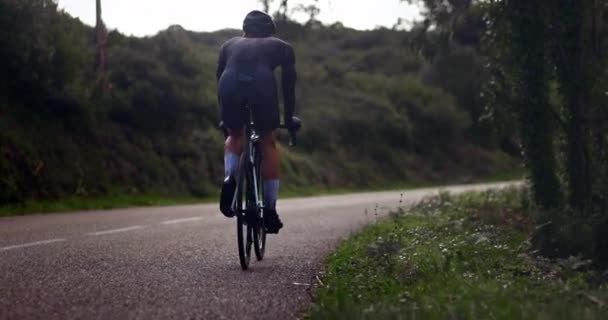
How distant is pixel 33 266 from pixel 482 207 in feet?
34.1

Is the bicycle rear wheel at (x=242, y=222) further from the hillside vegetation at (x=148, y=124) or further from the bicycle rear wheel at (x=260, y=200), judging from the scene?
the hillside vegetation at (x=148, y=124)

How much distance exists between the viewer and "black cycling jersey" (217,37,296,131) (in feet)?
24.2

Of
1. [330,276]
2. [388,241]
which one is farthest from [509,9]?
[330,276]

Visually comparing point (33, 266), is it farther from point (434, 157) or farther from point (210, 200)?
point (434, 157)

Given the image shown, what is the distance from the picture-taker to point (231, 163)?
24.5ft

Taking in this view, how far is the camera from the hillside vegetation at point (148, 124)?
21766 millimetres

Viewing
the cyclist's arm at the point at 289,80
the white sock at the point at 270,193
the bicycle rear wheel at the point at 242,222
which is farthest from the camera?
the white sock at the point at 270,193

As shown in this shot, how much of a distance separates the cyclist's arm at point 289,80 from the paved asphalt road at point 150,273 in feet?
4.18

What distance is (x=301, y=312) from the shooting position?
18.2 ft

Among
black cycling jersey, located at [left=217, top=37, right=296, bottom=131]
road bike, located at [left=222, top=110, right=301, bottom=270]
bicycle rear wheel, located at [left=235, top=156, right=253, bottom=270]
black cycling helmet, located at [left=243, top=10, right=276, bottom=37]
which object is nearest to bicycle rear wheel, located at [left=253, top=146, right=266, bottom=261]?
road bike, located at [left=222, top=110, right=301, bottom=270]

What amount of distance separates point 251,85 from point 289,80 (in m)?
0.48

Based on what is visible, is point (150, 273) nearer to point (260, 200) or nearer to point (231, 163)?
point (231, 163)

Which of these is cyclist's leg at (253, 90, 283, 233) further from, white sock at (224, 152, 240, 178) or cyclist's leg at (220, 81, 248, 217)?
white sock at (224, 152, 240, 178)

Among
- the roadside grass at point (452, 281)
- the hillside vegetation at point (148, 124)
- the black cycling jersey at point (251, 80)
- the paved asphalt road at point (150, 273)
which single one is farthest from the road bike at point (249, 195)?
the hillside vegetation at point (148, 124)
